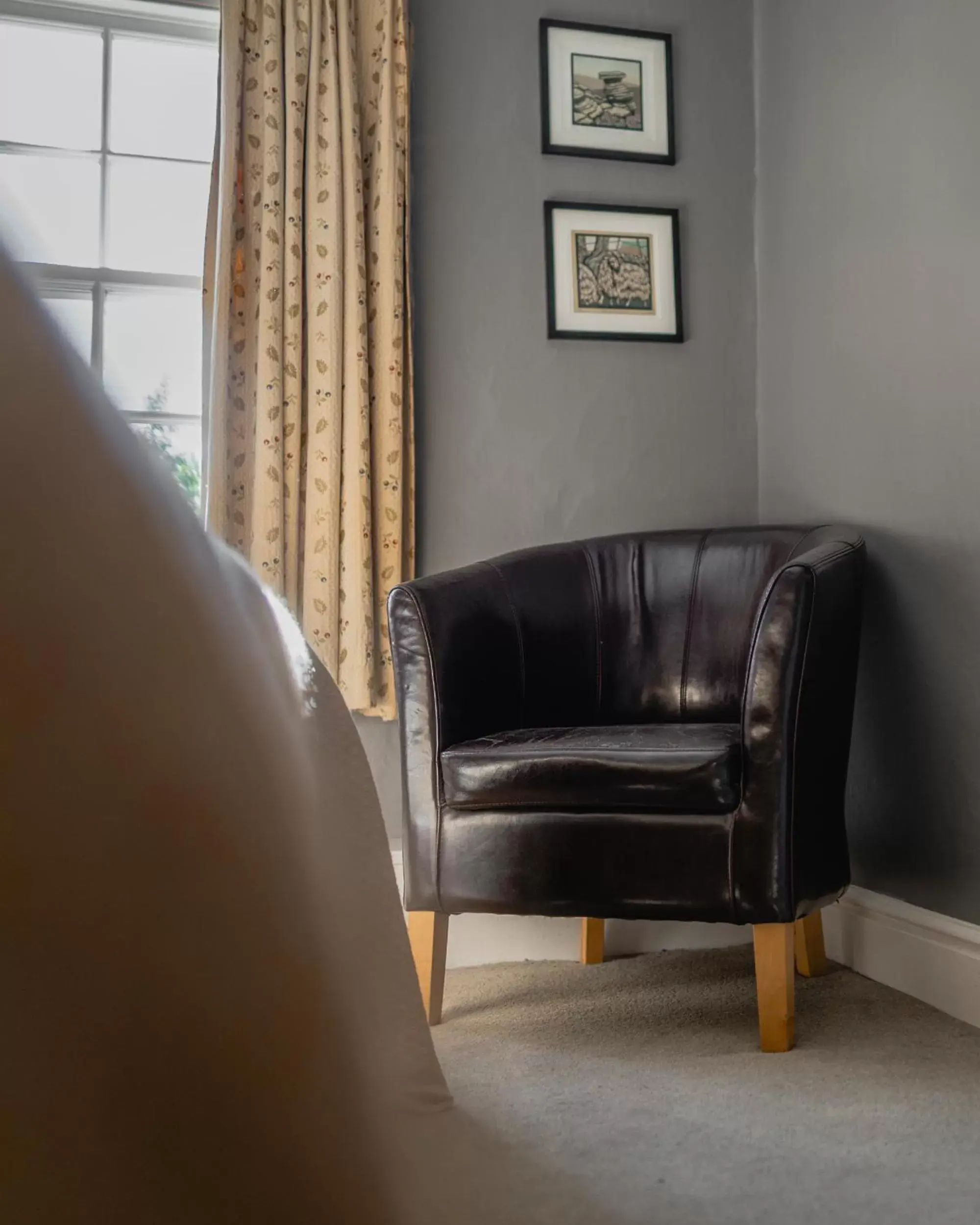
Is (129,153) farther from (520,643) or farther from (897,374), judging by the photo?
(897,374)

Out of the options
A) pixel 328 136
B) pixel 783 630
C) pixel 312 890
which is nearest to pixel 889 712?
pixel 783 630

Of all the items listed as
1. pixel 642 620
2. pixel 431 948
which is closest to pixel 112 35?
pixel 642 620

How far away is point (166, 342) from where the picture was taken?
9.21 feet

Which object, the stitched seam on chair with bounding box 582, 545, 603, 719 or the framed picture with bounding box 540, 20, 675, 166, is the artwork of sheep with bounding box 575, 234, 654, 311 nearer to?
the framed picture with bounding box 540, 20, 675, 166

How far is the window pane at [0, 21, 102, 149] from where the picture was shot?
2.69m

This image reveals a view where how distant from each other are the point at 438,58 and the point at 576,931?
2223 mm

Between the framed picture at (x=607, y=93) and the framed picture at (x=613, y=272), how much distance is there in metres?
0.16

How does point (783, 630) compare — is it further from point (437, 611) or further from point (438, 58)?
point (438, 58)

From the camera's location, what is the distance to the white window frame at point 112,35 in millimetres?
2680

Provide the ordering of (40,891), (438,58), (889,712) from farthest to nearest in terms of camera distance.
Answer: (438,58)
(889,712)
(40,891)

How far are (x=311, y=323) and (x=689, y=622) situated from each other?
3.74 ft

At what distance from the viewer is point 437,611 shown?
7.24 ft

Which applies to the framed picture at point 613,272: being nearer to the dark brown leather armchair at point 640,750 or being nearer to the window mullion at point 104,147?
the dark brown leather armchair at point 640,750

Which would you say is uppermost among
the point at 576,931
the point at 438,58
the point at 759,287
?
the point at 438,58
